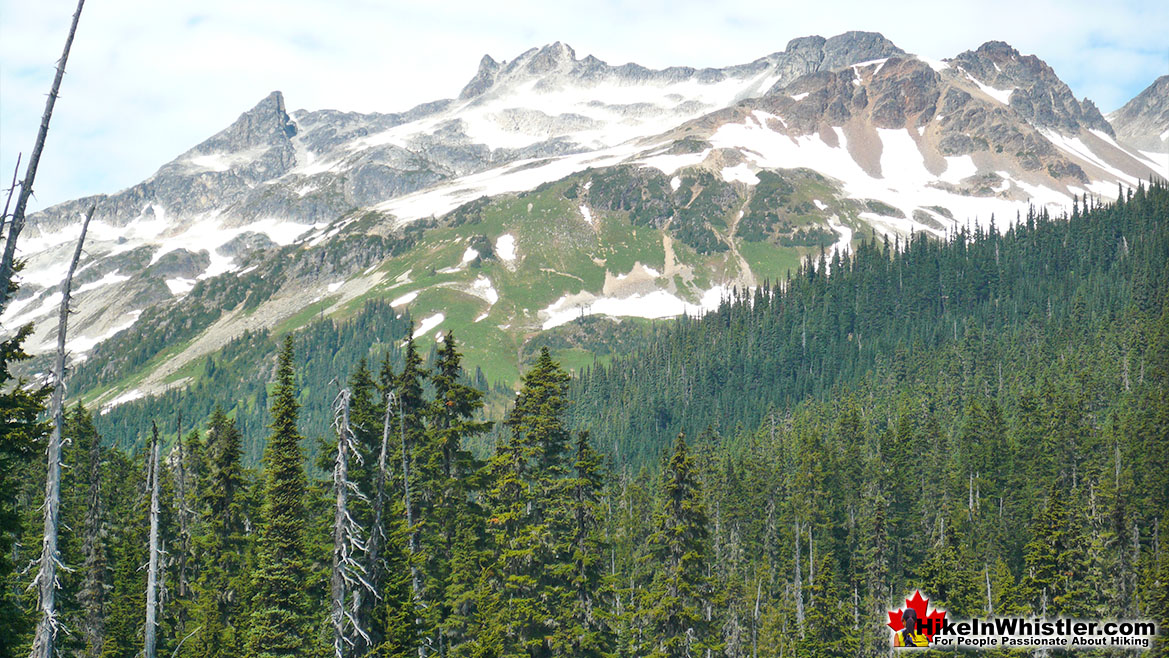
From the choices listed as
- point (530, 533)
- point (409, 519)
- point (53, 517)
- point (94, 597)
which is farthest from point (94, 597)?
point (53, 517)

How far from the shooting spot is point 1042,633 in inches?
2739

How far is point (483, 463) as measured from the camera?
50.0m

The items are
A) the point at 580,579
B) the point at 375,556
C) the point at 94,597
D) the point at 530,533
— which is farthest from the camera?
the point at 94,597

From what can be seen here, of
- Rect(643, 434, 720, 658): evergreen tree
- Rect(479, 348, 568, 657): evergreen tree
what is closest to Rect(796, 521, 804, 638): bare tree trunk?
Rect(643, 434, 720, 658): evergreen tree

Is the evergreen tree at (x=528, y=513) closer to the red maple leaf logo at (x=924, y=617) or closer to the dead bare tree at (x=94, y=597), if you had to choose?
the dead bare tree at (x=94, y=597)

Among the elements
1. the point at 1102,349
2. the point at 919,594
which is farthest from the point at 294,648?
the point at 1102,349

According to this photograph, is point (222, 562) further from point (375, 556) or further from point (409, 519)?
point (375, 556)

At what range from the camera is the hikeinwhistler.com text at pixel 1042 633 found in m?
68.9

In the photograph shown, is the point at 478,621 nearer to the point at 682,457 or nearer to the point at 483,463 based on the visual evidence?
the point at 483,463

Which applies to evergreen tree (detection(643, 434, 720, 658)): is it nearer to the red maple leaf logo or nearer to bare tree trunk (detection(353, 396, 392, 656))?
bare tree trunk (detection(353, 396, 392, 656))

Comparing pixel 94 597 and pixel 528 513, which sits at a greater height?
pixel 528 513

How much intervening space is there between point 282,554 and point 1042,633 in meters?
55.1

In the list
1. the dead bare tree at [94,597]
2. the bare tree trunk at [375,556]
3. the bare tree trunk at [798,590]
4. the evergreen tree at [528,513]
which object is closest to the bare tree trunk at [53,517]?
the bare tree trunk at [375,556]

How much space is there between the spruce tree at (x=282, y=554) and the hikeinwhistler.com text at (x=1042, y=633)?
48.4m
